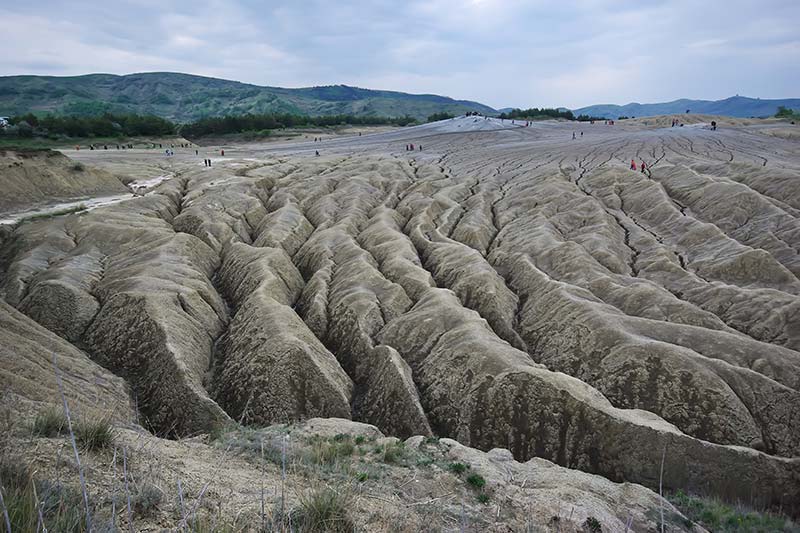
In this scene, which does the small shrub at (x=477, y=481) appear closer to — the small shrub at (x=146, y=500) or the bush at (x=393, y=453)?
the bush at (x=393, y=453)

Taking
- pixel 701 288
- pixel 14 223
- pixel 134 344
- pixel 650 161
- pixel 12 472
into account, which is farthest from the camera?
pixel 650 161

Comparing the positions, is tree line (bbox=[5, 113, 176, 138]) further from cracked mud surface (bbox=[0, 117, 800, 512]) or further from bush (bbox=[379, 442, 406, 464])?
bush (bbox=[379, 442, 406, 464])

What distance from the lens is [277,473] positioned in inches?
428

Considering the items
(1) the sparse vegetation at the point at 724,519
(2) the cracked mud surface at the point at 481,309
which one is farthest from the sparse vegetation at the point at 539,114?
(1) the sparse vegetation at the point at 724,519

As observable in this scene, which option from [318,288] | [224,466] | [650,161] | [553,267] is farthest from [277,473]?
[650,161]

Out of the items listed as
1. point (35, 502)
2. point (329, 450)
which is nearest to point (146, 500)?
point (35, 502)

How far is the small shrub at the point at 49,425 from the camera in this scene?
928cm

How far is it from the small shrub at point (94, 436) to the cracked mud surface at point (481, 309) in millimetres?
5848

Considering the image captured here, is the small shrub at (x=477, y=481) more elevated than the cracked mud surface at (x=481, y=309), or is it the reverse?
the small shrub at (x=477, y=481)

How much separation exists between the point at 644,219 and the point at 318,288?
1160 inches

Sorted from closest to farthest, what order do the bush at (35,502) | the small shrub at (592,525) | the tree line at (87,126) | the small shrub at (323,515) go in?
the bush at (35,502) → the small shrub at (323,515) → the small shrub at (592,525) → the tree line at (87,126)

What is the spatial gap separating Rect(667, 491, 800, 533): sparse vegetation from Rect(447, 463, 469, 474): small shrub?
582 centimetres

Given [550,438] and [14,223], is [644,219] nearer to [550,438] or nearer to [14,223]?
[550,438]

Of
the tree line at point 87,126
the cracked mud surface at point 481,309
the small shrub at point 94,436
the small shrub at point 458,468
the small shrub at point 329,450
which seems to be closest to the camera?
the small shrub at point 94,436
